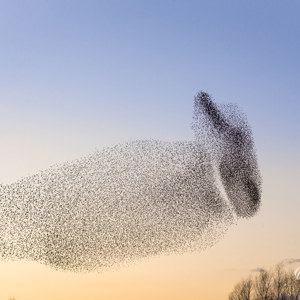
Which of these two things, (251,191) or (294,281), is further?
(294,281)

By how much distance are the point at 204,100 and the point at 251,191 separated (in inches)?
337

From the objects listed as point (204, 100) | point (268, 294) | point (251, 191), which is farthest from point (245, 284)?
point (204, 100)

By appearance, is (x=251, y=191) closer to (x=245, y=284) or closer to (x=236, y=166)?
(x=236, y=166)

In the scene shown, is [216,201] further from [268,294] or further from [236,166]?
[268,294]

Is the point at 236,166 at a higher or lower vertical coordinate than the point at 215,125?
lower

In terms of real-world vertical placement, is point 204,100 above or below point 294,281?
above

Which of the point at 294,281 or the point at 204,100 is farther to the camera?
the point at 294,281

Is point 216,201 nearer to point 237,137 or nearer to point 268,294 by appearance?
point 237,137

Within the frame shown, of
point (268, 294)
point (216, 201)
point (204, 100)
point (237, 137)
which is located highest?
point (204, 100)

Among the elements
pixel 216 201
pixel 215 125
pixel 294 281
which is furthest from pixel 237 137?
pixel 294 281

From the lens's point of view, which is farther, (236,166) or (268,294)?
(268,294)

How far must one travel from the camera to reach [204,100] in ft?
135

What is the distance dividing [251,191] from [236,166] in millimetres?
2427

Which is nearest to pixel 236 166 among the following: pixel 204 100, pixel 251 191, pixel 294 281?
pixel 251 191
